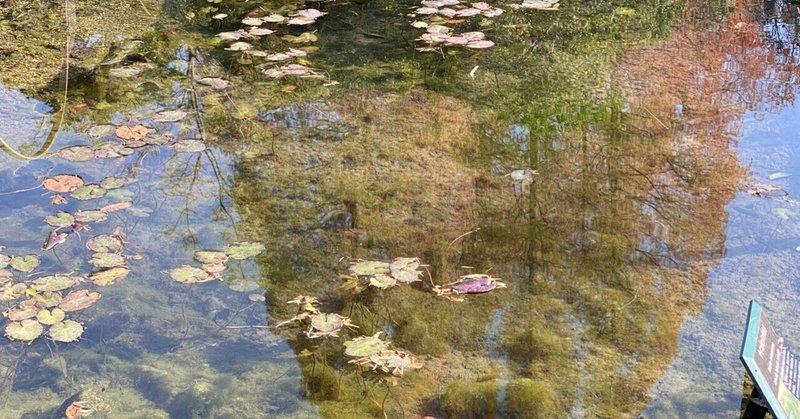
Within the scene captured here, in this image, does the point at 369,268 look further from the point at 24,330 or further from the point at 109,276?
the point at 24,330

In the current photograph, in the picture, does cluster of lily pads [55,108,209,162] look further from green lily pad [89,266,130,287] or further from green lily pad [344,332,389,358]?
green lily pad [344,332,389,358]

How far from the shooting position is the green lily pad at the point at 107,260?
2719mm

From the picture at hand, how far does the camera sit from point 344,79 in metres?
4.12

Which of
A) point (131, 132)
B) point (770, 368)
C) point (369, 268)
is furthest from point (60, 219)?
point (770, 368)

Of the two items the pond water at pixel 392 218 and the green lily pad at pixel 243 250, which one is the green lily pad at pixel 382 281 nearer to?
the pond water at pixel 392 218

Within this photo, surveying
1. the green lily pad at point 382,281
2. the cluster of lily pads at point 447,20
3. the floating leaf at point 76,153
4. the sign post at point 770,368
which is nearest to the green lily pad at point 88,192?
the floating leaf at point 76,153

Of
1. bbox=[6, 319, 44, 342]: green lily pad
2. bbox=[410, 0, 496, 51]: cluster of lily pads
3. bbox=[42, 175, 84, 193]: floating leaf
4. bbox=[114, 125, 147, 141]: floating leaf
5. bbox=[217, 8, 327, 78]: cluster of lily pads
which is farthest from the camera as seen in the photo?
bbox=[410, 0, 496, 51]: cluster of lily pads

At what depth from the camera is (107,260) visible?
2734 millimetres

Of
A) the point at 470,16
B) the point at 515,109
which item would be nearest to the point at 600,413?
the point at 515,109

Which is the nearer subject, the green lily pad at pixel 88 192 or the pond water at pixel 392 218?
the pond water at pixel 392 218

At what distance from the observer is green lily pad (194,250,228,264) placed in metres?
2.73

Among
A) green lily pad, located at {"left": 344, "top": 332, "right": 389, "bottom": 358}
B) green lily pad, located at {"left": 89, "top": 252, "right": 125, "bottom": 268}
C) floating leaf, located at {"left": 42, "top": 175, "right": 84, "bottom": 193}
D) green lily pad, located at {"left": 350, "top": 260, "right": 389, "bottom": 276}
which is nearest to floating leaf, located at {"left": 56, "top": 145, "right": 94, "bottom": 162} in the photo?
floating leaf, located at {"left": 42, "top": 175, "right": 84, "bottom": 193}

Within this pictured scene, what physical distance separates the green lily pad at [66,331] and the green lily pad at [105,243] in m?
0.39

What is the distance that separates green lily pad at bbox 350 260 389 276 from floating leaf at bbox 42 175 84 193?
119 cm
